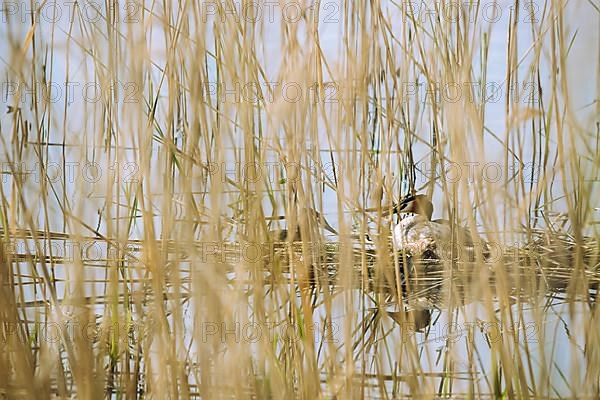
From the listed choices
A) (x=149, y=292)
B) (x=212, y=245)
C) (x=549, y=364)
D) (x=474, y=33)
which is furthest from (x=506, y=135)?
(x=149, y=292)

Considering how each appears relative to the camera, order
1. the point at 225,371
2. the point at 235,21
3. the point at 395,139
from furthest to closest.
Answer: the point at 395,139 → the point at 235,21 → the point at 225,371

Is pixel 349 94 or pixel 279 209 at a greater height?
pixel 349 94

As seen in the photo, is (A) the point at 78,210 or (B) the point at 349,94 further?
(B) the point at 349,94

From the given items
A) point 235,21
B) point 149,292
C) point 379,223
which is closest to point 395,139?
point 379,223

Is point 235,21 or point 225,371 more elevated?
point 235,21

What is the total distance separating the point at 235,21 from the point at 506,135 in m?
0.32

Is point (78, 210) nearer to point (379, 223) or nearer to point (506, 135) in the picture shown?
point (379, 223)

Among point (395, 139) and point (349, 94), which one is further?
point (395, 139)

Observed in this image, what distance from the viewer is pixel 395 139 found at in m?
0.97

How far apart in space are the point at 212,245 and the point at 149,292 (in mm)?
349

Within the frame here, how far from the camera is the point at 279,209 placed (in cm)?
91

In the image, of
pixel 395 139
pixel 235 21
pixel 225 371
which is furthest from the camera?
pixel 395 139

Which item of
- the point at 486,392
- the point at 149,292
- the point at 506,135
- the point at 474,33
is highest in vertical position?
the point at 474,33

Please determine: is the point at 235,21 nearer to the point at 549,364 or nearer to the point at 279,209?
the point at 279,209
